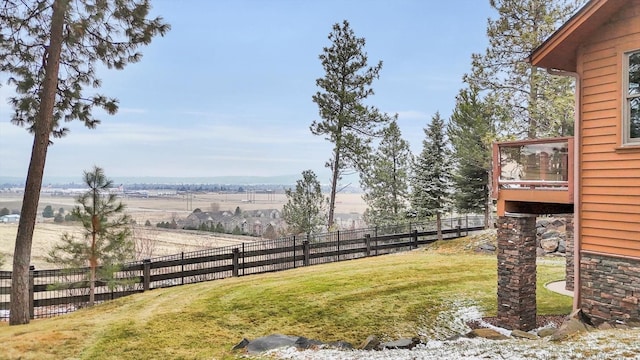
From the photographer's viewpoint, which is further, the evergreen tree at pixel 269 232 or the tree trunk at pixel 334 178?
the evergreen tree at pixel 269 232

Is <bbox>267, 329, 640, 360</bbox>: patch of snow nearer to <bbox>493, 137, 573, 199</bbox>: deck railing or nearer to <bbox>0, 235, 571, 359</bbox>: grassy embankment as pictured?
<bbox>0, 235, 571, 359</bbox>: grassy embankment

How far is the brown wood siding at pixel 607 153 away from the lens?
5.99 metres

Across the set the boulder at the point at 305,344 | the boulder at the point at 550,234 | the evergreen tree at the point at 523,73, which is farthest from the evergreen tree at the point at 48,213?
the boulder at the point at 550,234

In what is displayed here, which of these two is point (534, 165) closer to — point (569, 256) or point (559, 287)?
point (569, 256)

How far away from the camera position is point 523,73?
18.1 metres

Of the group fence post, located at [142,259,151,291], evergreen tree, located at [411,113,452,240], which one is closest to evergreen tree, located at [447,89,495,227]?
evergreen tree, located at [411,113,452,240]

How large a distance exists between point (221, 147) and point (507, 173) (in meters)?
64.4

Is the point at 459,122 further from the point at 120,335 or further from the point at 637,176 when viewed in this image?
the point at 120,335

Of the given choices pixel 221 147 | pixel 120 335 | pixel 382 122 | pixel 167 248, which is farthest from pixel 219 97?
pixel 120 335

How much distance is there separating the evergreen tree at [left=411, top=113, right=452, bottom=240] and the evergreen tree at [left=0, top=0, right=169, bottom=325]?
13.6 m

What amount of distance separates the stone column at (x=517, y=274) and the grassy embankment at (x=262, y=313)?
125 cm

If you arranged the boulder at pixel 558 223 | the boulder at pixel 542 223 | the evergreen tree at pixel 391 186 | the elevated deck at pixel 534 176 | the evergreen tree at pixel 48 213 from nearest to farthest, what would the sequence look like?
the elevated deck at pixel 534 176 → the evergreen tree at pixel 48 213 → the boulder at pixel 558 223 → the boulder at pixel 542 223 → the evergreen tree at pixel 391 186

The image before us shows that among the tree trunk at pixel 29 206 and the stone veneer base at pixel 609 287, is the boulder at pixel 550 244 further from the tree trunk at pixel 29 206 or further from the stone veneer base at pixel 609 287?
the tree trunk at pixel 29 206

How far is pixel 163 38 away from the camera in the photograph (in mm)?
11000
